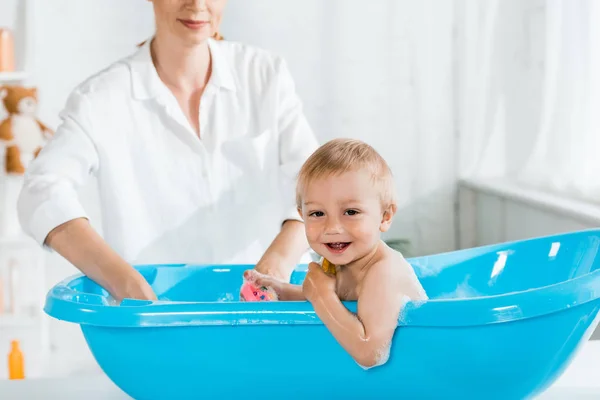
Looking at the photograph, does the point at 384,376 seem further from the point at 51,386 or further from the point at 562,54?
the point at 562,54

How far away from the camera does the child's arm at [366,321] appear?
73cm

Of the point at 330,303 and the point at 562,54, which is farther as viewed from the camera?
Answer: the point at 562,54

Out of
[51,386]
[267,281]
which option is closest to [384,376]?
[267,281]

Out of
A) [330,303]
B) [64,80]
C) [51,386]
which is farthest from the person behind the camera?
[64,80]

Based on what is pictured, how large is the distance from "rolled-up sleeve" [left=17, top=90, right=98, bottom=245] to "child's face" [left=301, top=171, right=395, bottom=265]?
47 cm

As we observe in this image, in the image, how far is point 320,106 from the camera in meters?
3.26

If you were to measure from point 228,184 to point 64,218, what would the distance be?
0.40 meters

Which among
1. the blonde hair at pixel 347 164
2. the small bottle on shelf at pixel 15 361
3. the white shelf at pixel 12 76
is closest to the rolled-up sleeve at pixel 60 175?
the blonde hair at pixel 347 164

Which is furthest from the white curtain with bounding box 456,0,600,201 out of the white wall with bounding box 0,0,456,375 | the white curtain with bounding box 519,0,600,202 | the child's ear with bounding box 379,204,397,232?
the child's ear with bounding box 379,204,397,232

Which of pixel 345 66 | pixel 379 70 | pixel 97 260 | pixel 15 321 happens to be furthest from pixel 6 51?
pixel 97 260

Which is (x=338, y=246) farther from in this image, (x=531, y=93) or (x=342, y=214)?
(x=531, y=93)

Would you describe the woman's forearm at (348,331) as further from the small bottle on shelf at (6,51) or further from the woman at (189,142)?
the small bottle on shelf at (6,51)

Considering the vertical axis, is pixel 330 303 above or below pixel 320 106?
above

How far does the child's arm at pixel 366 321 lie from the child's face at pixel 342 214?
55 mm
